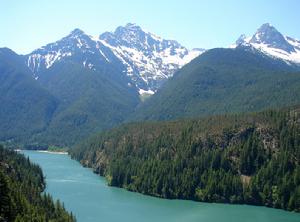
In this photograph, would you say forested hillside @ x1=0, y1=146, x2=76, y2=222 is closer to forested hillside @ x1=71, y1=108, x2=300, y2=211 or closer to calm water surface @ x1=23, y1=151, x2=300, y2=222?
calm water surface @ x1=23, y1=151, x2=300, y2=222

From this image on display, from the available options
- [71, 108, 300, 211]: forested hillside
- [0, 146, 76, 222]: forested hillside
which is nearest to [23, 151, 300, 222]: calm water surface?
[71, 108, 300, 211]: forested hillside

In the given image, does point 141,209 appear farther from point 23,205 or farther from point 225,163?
point 23,205

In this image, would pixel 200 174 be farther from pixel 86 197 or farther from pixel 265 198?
pixel 86 197

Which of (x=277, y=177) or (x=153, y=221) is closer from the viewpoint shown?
(x=153, y=221)

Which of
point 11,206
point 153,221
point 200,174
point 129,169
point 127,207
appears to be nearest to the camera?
point 11,206

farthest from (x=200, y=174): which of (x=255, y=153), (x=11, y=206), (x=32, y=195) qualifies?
(x=11, y=206)

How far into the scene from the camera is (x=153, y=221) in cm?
12331

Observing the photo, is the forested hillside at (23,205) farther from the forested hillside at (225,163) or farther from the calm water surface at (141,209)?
the forested hillside at (225,163)

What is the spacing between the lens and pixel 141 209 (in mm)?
135625

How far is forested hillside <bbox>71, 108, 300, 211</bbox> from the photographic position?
143875 mm

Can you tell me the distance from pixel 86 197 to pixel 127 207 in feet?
48.1

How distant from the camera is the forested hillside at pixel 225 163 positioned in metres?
144

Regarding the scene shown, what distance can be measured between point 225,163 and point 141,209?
1348 inches

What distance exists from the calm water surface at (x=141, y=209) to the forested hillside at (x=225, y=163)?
428cm
